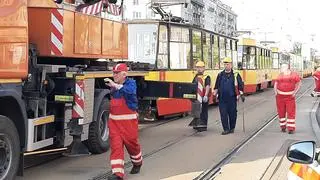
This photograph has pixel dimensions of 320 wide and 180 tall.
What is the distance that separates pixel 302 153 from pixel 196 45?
15.7 m

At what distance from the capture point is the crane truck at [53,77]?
23.8 ft

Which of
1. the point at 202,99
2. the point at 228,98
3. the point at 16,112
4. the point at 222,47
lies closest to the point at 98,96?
the point at 16,112

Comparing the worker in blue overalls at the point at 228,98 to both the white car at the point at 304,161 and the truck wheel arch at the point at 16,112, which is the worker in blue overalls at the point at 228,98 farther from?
the white car at the point at 304,161

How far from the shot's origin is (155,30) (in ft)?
55.9

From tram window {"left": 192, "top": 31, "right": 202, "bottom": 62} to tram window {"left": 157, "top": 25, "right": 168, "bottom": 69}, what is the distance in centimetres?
190

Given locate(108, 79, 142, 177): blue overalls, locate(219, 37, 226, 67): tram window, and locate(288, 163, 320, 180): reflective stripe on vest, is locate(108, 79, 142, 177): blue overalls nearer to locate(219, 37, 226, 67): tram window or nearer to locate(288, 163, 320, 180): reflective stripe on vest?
locate(288, 163, 320, 180): reflective stripe on vest

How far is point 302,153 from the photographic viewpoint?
3.66 m

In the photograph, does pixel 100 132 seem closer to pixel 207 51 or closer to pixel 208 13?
pixel 207 51

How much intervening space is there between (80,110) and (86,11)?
1792mm

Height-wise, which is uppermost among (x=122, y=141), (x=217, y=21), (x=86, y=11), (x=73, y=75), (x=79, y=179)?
(x=217, y=21)

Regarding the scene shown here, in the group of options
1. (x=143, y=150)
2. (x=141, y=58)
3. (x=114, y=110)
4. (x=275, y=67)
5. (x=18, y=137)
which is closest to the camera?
(x=18, y=137)

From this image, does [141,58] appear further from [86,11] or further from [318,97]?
[318,97]

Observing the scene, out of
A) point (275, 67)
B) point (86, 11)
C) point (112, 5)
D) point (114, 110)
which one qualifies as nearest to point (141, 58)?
point (112, 5)

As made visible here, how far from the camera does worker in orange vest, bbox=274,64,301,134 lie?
44.1ft
